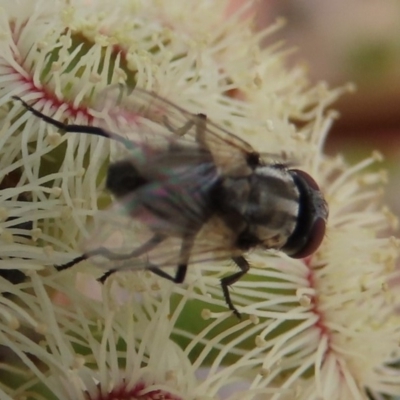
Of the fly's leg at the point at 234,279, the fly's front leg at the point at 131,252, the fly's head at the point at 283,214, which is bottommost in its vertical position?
the fly's front leg at the point at 131,252

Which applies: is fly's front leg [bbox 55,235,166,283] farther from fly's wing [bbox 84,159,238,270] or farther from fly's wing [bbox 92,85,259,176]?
fly's wing [bbox 92,85,259,176]

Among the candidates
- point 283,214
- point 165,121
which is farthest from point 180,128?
point 283,214

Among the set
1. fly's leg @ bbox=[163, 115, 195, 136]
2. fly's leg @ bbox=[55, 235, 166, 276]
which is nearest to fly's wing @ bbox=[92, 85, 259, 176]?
fly's leg @ bbox=[163, 115, 195, 136]

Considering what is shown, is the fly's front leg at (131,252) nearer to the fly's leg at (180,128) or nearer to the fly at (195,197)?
the fly at (195,197)

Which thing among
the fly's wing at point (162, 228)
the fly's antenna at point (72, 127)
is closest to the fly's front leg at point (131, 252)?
the fly's wing at point (162, 228)

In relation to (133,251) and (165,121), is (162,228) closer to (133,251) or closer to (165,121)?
(133,251)

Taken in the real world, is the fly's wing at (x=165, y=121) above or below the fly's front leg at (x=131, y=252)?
above

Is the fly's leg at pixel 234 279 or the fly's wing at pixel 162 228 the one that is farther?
the fly's leg at pixel 234 279
